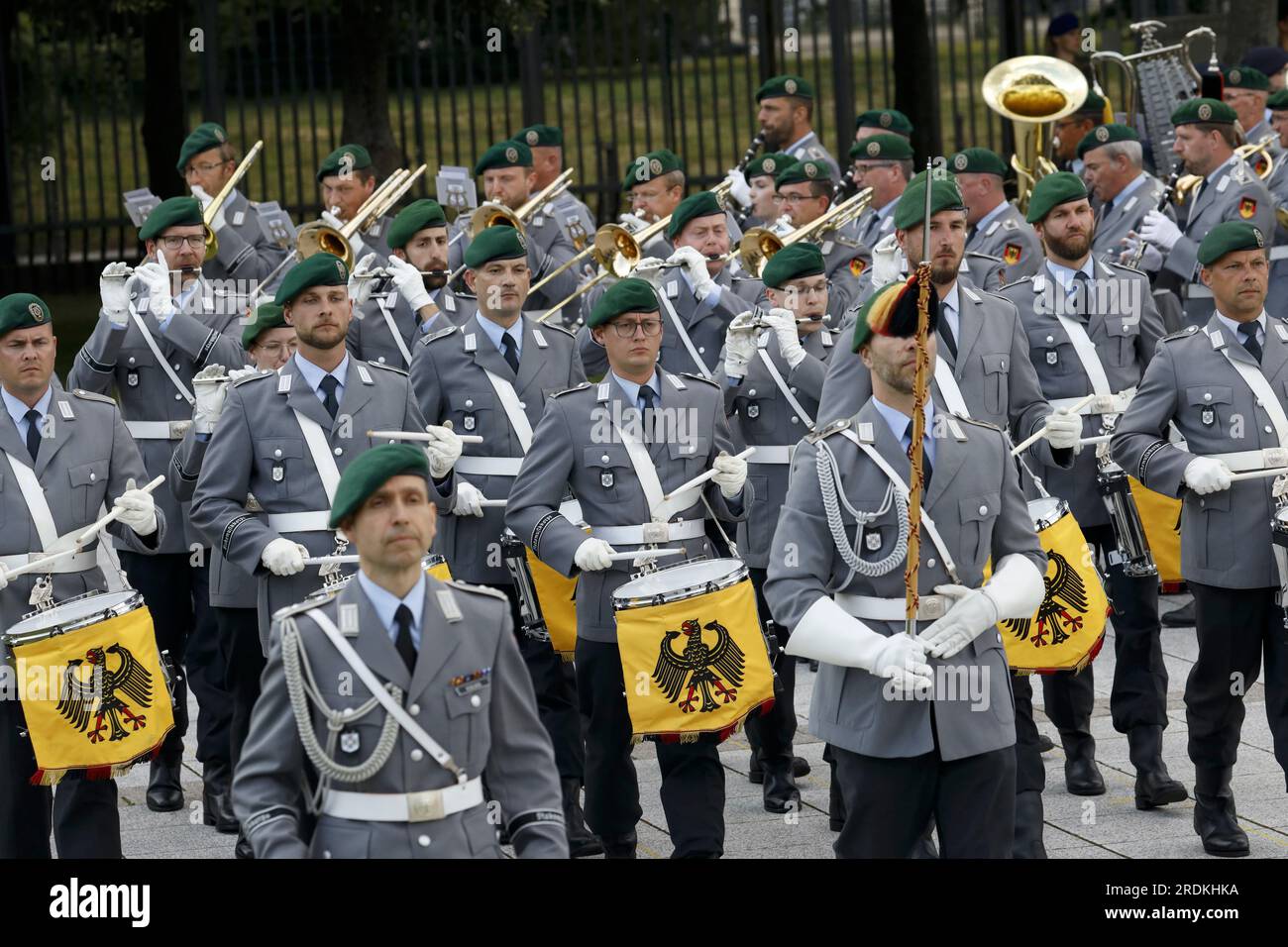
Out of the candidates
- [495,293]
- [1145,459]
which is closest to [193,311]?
[495,293]

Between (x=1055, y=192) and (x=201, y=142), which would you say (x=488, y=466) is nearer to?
(x=1055, y=192)

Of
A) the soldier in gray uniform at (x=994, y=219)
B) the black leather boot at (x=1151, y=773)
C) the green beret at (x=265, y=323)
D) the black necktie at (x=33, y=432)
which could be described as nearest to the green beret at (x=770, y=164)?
the soldier in gray uniform at (x=994, y=219)

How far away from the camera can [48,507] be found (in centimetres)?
770

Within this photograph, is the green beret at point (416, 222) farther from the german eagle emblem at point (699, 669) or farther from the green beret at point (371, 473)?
the green beret at point (371, 473)

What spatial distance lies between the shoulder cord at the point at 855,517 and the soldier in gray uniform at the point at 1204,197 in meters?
6.22

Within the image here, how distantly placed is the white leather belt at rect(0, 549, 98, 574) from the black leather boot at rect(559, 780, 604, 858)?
1.91 m

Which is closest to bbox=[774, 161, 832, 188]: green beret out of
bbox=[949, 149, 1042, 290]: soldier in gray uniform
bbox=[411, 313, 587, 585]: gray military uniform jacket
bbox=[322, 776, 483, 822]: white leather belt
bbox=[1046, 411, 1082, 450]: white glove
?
bbox=[949, 149, 1042, 290]: soldier in gray uniform

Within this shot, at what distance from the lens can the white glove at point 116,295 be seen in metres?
9.27

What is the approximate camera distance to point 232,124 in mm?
24141

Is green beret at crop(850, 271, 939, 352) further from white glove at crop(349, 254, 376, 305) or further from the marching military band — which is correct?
white glove at crop(349, 254, 376, 305)

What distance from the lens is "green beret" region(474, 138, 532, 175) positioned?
40.7 ft
